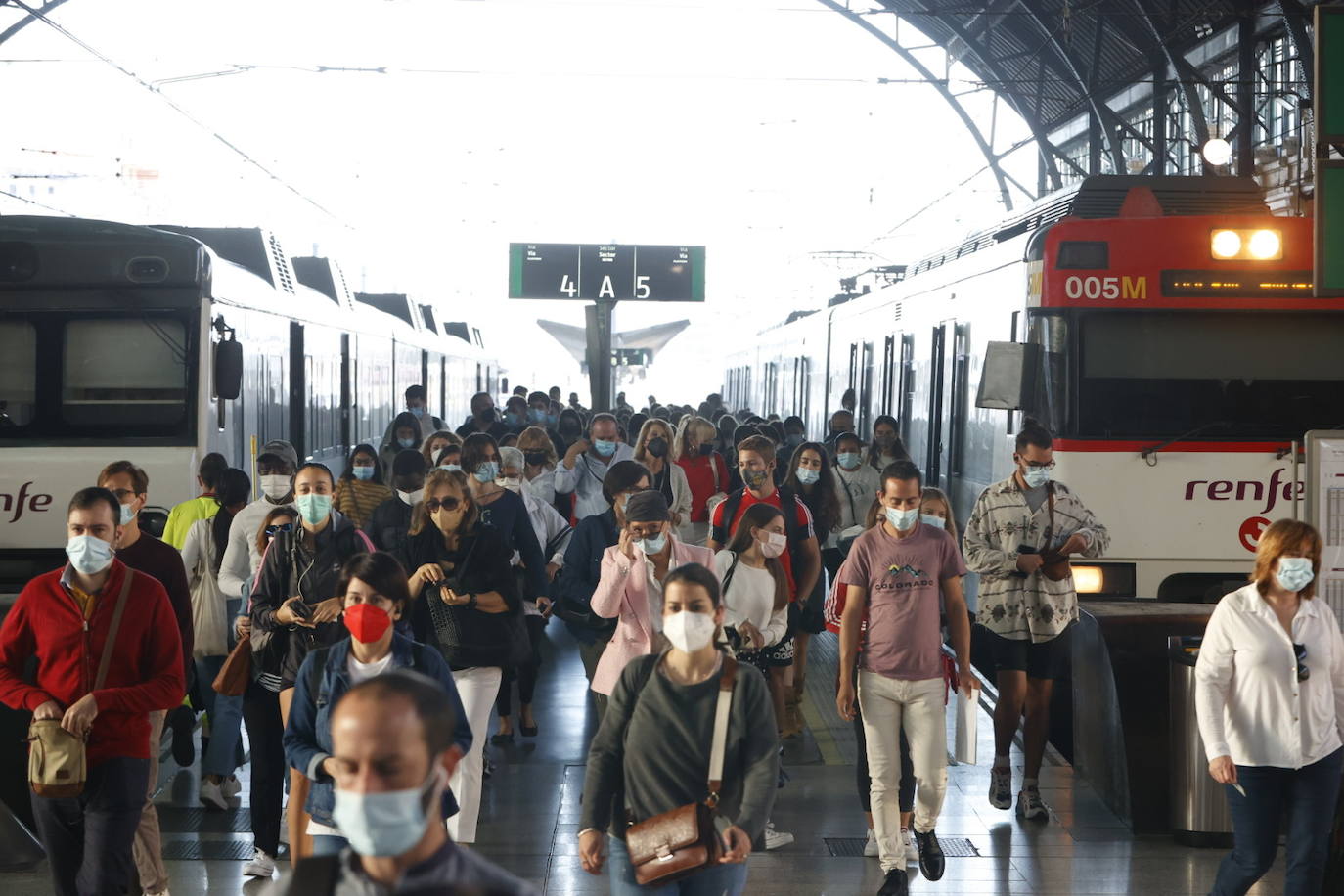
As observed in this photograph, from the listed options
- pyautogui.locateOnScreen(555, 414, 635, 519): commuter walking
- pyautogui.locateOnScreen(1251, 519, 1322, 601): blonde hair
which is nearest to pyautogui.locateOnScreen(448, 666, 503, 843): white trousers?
pyautogui.locateOnScreen(1251, 519, 1322, 601): blonde hair

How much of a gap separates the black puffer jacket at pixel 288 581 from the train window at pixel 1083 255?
4773mm

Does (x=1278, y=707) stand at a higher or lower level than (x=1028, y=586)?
lower

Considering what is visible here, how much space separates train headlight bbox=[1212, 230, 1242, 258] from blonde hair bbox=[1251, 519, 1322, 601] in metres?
4.17

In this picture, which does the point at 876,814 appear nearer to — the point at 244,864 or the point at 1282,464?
the point at 244,864

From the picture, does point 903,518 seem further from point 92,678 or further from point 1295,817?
point 92,678

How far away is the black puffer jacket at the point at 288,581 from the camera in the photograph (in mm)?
6449

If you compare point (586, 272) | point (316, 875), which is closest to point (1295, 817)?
point (316, 875)

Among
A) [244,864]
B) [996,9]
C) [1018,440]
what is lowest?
[244,864]

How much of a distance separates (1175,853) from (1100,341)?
330cm

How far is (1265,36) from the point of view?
2420cm

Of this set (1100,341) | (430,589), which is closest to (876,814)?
(430,589)

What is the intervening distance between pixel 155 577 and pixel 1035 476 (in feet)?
13.5

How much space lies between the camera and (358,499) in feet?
32.0

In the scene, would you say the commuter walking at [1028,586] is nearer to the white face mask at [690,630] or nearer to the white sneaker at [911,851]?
the white sneaker at [911,851]
